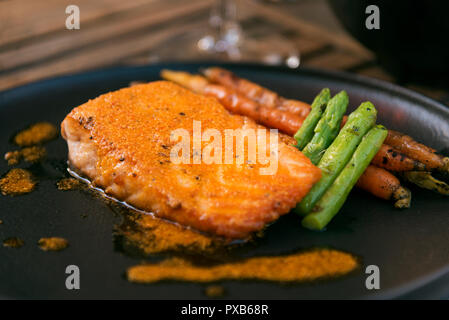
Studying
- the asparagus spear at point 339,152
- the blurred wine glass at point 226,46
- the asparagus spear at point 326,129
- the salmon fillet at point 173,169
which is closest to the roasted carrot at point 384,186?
the asparagus spear at point 339,152

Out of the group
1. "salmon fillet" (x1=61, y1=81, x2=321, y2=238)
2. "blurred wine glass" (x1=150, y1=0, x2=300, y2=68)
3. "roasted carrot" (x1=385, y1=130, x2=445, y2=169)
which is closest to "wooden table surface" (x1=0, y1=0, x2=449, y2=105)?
"blurred wine glass" (x1=150, y1=0, x2=300, y2=68)

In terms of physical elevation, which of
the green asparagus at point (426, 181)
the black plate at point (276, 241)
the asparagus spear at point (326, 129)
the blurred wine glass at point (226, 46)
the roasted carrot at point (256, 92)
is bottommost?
the black plate at point (276, 241)

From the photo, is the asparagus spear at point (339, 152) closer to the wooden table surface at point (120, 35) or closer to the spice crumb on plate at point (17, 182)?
the spice crumb on plate at point (17, 182)

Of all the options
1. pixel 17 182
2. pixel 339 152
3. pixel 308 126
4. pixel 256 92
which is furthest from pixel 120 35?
pixel 339 152

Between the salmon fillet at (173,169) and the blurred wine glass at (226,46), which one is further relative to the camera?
the blurred wine glass at (226,46)

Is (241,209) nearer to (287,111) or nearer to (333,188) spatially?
(333,188)
